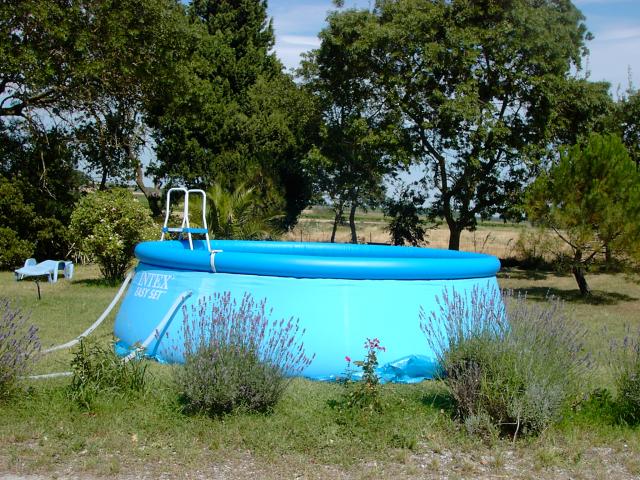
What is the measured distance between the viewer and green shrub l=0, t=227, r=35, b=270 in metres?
21.0

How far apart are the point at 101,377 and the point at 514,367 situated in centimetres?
340

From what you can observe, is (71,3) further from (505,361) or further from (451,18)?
(505,361)

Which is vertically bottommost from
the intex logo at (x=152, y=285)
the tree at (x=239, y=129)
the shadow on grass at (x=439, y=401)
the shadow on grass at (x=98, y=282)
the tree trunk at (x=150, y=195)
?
the shadow on grass at (x=98, y=282)

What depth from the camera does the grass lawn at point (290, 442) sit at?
5098 millimetres

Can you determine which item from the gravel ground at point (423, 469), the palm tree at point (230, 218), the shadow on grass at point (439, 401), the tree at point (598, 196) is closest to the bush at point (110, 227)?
the palm tree at point (230, 218)

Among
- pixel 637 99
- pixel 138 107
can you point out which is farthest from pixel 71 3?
pixel 637 99

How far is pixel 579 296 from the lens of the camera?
62.7 feet

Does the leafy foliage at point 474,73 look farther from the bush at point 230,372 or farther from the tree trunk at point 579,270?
the bush at point 230,372

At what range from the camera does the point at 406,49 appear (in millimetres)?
24734

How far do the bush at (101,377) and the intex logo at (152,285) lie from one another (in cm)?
182

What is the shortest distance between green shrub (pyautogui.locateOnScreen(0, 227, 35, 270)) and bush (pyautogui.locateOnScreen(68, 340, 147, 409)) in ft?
52.4

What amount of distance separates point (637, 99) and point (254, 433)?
24.3 meters

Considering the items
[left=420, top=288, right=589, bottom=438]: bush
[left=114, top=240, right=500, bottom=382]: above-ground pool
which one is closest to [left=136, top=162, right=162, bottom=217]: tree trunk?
[left=114, top=240, right=500, bottom=382]: above-ground pool

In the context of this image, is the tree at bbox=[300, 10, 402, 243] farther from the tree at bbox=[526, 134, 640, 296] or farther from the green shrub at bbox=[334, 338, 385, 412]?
the green shrub at bbox=[334, 338, 385, 412]
